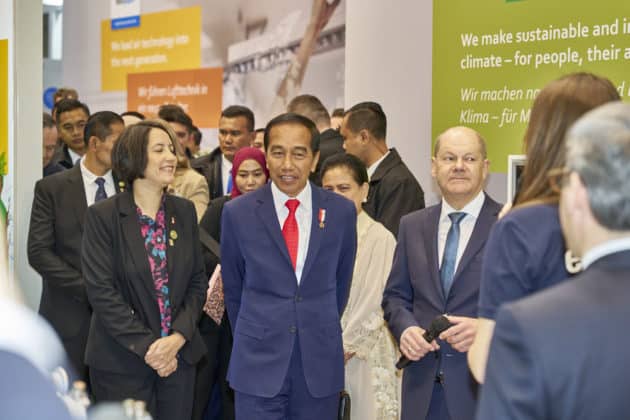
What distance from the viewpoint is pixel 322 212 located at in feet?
12.7

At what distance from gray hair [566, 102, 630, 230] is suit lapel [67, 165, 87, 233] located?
3.72 m

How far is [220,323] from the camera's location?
4941 millimetres

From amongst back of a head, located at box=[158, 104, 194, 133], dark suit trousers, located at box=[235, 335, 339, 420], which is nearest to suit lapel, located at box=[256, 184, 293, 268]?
dark suit trousers, located at box=[235, 335, 339, 420]

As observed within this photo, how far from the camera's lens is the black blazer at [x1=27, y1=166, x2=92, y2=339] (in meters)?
4.83

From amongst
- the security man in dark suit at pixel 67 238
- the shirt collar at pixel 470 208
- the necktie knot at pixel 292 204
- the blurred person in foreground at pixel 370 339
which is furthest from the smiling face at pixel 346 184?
the security man in dark suit at pixel 67 238

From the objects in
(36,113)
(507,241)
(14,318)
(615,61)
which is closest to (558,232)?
(507,241)

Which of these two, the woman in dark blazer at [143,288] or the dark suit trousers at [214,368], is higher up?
the woman in dark blazer at [143,288]

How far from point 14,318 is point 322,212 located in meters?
2.67

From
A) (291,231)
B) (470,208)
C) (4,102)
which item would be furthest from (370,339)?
(4,102)

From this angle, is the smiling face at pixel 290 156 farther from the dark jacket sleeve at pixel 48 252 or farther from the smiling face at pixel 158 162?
the dark jacket sleeve at pixel 48 252

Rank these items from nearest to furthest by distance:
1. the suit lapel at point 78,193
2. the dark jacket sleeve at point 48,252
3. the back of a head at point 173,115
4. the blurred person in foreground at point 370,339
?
the blurred person in foreground at point 370,339 < the dark jacket sleeve at point 48,252 < the suit lapel at point 78,193 < the back of a head at point 173,115

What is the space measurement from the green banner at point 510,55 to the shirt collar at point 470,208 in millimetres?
1411

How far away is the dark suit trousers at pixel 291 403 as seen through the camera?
12.2 ft

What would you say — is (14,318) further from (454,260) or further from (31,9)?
(31,9)
